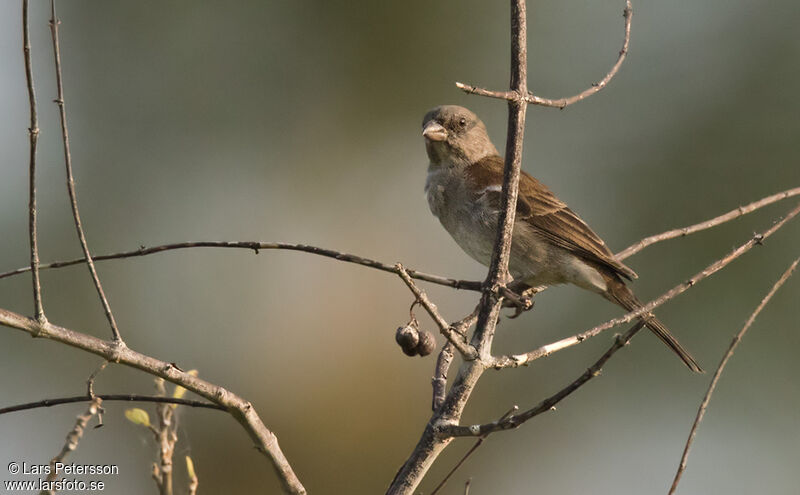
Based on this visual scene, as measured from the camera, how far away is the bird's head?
5512 mm

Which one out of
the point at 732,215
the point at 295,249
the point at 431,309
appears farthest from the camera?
the point at 732,215

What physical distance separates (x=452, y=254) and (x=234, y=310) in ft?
8.12

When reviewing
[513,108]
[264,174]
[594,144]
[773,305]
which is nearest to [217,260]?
[264,174]

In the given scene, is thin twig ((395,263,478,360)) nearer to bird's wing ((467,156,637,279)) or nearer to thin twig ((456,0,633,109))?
thin twig ((456,0,633,109))

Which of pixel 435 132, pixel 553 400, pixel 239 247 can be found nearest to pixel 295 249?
pixel 239 247

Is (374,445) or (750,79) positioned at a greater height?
(750,79)

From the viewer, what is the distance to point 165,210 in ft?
33.1

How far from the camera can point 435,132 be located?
5.52 m

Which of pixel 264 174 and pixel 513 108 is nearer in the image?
pixel 513 108

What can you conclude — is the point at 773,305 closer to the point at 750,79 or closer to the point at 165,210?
the point at 750,79

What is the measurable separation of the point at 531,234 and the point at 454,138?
86 centimetres

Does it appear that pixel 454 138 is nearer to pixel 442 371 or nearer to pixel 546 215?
pixel 546 215

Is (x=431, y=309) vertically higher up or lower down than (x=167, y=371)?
higher up

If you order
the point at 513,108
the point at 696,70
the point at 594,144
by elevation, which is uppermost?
the point at 696,70
